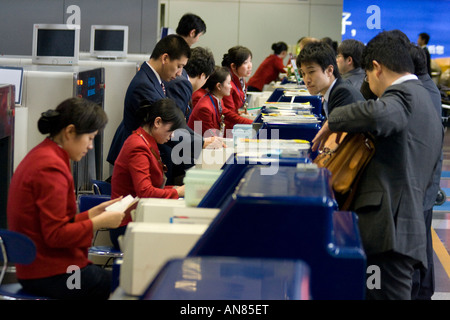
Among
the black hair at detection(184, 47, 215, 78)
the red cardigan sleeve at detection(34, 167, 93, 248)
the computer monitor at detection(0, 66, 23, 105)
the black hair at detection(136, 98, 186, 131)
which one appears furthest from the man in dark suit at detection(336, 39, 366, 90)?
the red cardigan sleeve at detection(34, 167, 93, 248)

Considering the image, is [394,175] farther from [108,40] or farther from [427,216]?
[108,40]

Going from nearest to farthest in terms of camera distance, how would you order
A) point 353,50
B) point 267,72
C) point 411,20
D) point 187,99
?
point 187,99
point 353,50
point 267,72
point 411,20

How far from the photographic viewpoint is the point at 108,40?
9539mm

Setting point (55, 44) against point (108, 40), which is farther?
point (108, 40)

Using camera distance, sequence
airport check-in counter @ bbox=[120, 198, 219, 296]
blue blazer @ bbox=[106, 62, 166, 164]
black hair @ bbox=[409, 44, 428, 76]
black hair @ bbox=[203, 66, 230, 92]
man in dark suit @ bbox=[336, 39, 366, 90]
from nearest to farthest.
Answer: airport check-in counter @ bbox=[120, 198, 219, 296] < black hair @ bbox=[409, 44, 428, 76] < blue blazer @ bbox=[106, 62, 166, 164] < black hair @ bbox=[203, 66, 230, 92] < man in dark suit @ bbox=[336, 39, 366, 90]

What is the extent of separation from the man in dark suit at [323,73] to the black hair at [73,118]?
4.01 feet

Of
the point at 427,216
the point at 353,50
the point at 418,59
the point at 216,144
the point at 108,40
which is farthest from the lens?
the point at 108,40

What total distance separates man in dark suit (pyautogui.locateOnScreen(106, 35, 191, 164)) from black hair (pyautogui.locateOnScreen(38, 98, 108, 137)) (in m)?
1.50

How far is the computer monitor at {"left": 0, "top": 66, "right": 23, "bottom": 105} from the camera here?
17.6 ft

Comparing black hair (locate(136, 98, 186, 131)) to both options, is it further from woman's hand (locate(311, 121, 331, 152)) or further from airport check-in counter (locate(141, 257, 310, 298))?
airport check-in counter (locate(141, 257, 310, 298))

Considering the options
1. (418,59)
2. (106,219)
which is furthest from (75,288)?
(418,59)

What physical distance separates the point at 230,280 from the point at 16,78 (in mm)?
4116

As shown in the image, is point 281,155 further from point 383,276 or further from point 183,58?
point 183,58

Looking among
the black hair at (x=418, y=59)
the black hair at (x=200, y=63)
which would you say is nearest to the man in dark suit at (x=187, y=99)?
the black hair at (x=200, y=63)
